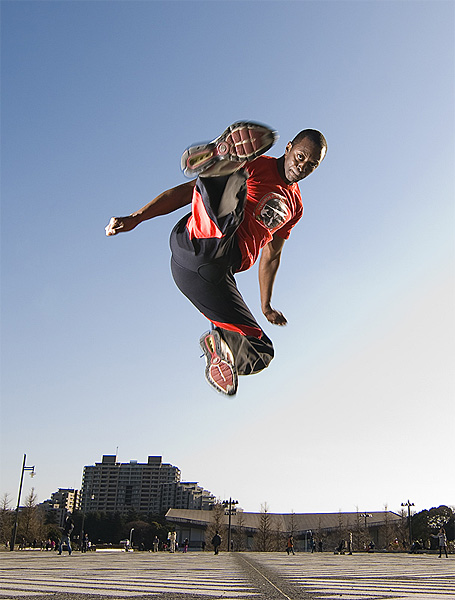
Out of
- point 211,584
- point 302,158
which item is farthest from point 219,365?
point 211,584

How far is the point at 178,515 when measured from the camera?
267 feet

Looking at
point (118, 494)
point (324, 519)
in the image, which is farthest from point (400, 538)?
point (118, 494)

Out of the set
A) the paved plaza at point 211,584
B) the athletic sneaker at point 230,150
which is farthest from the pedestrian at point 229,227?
the paved plaza at point 211,584

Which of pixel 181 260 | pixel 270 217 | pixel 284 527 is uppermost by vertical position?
pixel 270 217

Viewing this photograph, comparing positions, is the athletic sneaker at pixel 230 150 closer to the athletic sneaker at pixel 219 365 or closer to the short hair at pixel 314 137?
the short hair at pixel 314 137

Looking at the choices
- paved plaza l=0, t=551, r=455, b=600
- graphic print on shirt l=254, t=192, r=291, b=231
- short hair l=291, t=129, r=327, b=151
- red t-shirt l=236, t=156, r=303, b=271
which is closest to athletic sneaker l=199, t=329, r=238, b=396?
red t-shirt l=236, t=156, r=303, b=271

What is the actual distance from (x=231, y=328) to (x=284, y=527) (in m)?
92.4

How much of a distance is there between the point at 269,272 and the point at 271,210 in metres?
0.91

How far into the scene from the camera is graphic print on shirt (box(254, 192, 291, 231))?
3.76 m

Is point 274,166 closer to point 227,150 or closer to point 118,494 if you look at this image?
point 227,150

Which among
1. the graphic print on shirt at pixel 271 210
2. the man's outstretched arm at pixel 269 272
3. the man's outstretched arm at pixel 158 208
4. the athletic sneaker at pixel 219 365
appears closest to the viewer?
the man's outstretched arm at pixel 158 208

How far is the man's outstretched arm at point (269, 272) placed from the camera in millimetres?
4492

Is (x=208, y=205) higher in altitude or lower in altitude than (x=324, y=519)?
higher

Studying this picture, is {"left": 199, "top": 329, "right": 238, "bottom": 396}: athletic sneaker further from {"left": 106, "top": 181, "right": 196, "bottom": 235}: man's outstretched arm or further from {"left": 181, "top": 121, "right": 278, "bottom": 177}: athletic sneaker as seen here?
{"left": 181, "top": 121, "right": 278, "bottom": 177}: athletic sneaker
